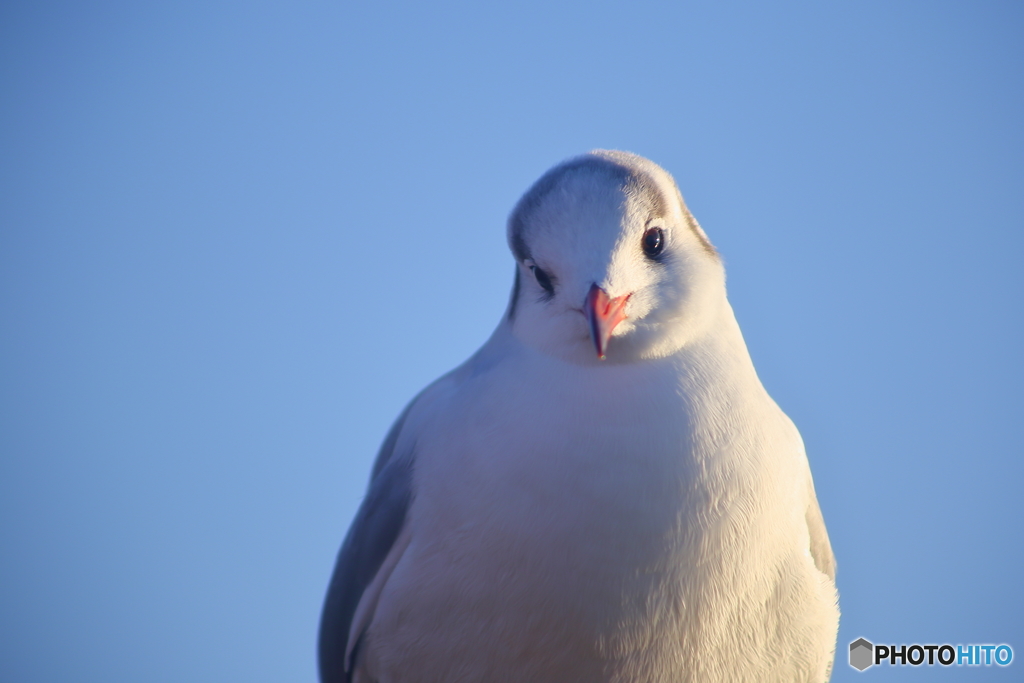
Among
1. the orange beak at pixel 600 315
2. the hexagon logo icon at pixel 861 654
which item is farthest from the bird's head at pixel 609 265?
the hexagon logo icon at pixel 861 654

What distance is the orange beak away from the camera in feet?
4.31

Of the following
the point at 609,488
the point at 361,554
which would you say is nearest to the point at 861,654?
the point at 609,488

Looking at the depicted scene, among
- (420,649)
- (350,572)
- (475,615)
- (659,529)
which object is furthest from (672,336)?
(350,572)

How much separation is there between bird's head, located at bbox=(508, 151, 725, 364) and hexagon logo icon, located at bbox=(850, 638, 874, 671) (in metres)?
1.15

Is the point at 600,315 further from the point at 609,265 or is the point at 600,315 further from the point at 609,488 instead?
the point at 609,488

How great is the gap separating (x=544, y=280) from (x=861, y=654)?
1.47 metres

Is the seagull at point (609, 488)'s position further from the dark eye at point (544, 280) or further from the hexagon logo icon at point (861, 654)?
the hexagon logo icon at point (861, 654)

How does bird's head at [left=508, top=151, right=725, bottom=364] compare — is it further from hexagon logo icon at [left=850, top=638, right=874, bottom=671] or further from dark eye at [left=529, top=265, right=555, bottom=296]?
hexagon logo icon at [left=850, top=638, right=874, bottom=671]

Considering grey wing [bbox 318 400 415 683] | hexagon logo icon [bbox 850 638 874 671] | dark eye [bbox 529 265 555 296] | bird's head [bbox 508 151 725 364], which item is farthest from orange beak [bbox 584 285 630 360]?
hexagon logo icon [bbox 850 638 874 671]

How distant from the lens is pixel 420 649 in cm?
157

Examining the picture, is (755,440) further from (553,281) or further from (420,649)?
(420,649)

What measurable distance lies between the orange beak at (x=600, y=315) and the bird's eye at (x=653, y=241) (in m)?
0.17

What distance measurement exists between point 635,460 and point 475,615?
437 millimetres

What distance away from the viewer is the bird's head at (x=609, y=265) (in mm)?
1412
